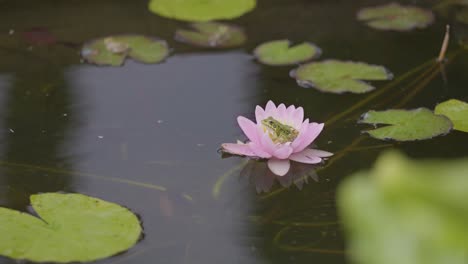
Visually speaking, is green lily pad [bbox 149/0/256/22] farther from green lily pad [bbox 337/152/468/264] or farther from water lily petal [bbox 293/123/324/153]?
green lily pad [bbox 337/152/468/264]

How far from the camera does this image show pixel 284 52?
195 cm

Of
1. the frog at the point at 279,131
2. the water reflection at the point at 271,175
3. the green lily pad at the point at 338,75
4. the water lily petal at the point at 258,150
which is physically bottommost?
the green lily pad at the point at 338,75

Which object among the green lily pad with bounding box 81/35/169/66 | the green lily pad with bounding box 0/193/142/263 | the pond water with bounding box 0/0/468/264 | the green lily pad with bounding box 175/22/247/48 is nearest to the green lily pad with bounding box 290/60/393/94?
the pond water with bounding box 0/0/468/264

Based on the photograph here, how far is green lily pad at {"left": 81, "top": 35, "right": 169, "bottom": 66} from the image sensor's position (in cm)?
193

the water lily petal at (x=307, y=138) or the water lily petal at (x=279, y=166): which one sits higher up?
the water lily petal at (x=307, y=138)

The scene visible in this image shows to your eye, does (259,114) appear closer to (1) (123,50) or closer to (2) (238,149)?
(2) (238,149)

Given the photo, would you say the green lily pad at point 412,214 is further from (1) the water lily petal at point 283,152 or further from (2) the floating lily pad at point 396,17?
(2) the floating lily pad at point 396,17

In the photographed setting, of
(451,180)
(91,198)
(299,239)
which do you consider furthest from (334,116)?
(451,180)

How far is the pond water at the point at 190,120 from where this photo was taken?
4.12 feet

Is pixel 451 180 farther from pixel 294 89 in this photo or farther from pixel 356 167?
pixel 294 89

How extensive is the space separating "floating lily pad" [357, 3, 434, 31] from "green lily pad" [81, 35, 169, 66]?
0.62m

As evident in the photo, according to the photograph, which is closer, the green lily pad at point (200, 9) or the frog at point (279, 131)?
the frog at point (279, 131)

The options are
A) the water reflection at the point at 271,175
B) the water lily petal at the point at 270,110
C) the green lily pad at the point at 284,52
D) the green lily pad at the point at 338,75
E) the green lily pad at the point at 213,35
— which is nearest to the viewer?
the water reflection at the point at 271,175

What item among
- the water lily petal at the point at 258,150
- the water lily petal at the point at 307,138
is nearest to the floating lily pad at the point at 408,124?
the water lily petal at the point at 307,138
